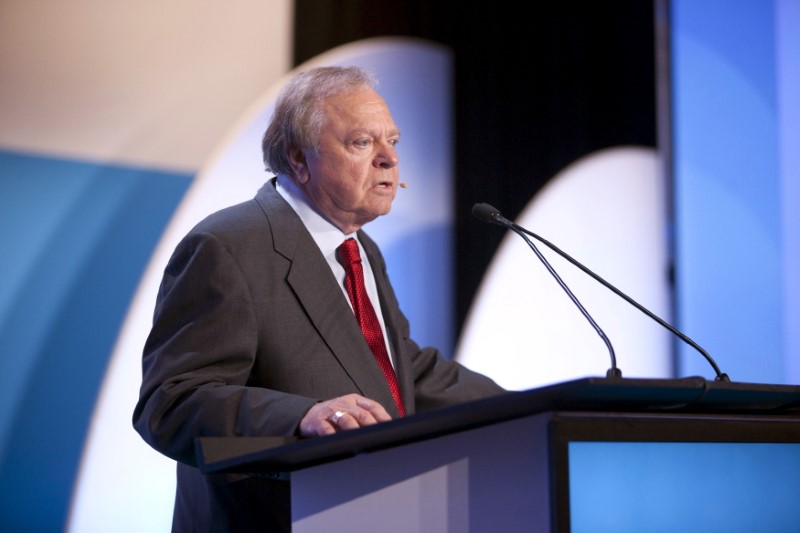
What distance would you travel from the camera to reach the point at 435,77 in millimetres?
3562

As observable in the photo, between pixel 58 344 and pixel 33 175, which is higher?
pixel 33 175

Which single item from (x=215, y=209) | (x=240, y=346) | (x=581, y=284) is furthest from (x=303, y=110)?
(x=581, y=284)

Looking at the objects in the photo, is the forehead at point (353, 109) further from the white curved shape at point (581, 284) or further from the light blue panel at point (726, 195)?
the light blue panel at point (726, 195)

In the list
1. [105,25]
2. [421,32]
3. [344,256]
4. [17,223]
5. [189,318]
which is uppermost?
[421,32]

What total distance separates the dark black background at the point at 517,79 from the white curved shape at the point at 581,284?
9 centimetres

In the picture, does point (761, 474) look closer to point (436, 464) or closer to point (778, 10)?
point (436, 464)

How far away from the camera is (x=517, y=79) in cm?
377

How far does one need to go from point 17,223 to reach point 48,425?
605mm

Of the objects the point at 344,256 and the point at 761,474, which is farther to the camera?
the point at 344,256

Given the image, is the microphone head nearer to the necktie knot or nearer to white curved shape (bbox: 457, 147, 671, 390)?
the necktie knot

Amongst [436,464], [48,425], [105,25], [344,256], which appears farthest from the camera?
[105,25]

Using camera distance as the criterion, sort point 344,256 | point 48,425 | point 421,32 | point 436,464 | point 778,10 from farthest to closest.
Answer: point 778,10 < point 421,32 < point 48,425 < point 344,256 < point 436,464

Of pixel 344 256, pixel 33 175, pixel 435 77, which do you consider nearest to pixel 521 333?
pixel 435 77

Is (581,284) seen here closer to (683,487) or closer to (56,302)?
(56,302)
